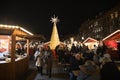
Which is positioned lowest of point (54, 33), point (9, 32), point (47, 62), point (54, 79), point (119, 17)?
point (54, 79)

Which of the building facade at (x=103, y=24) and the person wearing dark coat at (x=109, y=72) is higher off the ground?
the building facade at (x=103, y=24)

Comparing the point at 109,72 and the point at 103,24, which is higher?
the point at 103,24

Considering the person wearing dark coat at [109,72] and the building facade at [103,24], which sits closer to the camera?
the person wearing dark coat at [109,72]

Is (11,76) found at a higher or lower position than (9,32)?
lower

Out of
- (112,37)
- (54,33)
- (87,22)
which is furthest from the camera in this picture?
(87,22)

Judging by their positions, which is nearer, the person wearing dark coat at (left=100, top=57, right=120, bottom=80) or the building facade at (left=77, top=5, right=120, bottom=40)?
the person wearing dark coat at (left=100, top=57, right=120, bottom=80)

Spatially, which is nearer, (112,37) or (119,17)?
Result: (112,37)

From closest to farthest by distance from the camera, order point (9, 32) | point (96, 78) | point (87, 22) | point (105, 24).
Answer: point (96, 78)
point (9, 32)
point (105, 24)
point (87, 22)

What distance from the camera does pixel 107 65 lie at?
24.0 feet

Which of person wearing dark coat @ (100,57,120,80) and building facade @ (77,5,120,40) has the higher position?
building facade @ (77,5,120,40)

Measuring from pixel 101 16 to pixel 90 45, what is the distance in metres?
36.4

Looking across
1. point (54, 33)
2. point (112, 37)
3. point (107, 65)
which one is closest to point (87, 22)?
point (54, 33)

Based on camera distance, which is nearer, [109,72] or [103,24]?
[109,72]

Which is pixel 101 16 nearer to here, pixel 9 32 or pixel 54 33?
pixel 54 33
